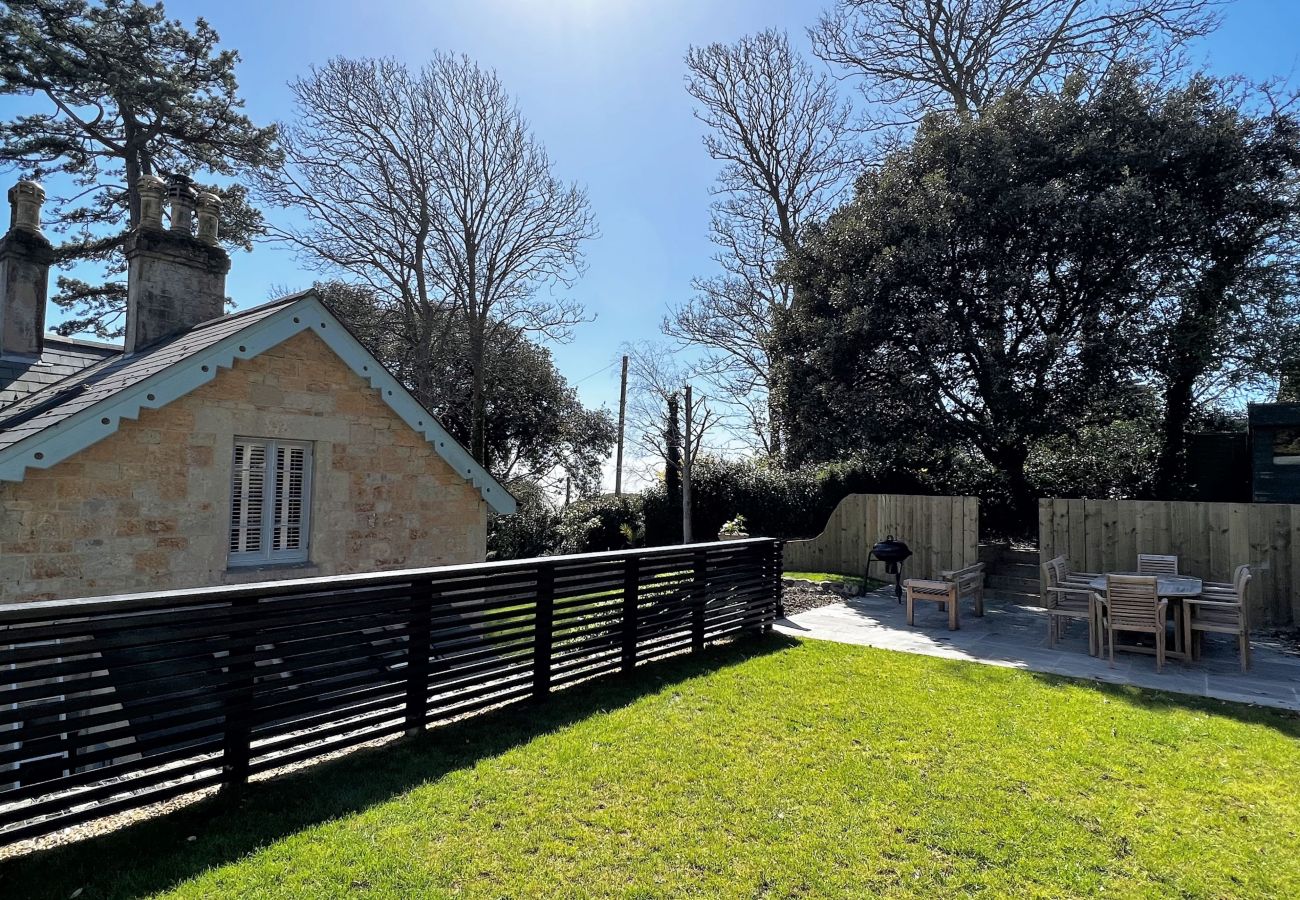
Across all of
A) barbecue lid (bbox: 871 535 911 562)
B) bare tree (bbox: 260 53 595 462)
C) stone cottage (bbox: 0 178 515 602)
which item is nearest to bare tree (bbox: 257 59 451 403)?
bare tree (bbox: 260 53 595 462)

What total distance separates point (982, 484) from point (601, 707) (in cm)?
1418

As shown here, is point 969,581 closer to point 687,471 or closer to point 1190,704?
point 1190,704

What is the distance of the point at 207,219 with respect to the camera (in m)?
8.80

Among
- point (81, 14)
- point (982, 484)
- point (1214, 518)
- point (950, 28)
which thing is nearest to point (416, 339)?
point (81, 14)

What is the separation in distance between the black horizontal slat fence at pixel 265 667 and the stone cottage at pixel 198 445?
211 cm

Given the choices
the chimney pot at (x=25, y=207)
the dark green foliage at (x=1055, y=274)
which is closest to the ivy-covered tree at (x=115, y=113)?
the chimney pot at (x=25, y=207)

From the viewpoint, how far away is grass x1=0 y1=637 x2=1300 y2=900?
298 cm

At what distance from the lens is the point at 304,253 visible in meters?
18.1

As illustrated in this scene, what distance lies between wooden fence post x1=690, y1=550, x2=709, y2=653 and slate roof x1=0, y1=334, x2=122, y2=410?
8041mm

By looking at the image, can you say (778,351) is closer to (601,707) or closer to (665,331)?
(665,331)

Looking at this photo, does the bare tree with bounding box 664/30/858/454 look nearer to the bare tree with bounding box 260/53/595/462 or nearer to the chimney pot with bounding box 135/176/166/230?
the bare tree with bounding box 260/53/595/462

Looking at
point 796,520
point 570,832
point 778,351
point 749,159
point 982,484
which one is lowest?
point 570,832

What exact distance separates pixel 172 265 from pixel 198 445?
11.7 ft

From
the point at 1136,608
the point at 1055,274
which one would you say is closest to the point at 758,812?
the point at 1136,608
